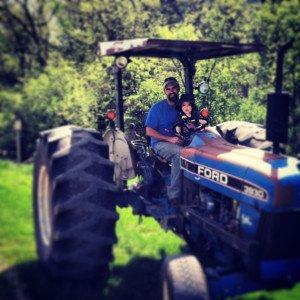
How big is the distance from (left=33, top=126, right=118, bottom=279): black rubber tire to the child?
0.91 m

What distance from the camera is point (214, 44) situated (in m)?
4.16

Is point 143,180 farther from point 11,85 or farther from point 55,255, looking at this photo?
point 11,85

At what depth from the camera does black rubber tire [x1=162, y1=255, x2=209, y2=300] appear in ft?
9.68

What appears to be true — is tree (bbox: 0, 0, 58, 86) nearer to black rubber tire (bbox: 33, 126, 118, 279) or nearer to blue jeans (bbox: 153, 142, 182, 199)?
blue jeans (bbox: 153, 142, 182, 199)

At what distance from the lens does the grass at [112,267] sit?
382 centimetres

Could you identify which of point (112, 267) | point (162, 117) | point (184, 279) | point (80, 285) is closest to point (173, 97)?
point (162, 117)

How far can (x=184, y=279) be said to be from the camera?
3029 millimetres

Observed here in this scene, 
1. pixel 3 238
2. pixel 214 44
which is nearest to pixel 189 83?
pixel 214 44

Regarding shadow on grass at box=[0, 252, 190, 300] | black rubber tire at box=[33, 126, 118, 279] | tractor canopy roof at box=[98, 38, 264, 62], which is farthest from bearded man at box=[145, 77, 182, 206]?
shadow on grass at box=[0, 252, 190, 300]

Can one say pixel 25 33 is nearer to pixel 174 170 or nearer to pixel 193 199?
pixel 174 170

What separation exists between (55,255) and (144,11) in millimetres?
11848

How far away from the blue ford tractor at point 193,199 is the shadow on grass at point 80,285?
7.4 inches

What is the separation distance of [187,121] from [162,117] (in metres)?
0.32

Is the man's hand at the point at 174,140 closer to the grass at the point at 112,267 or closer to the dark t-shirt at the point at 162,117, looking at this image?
the dark t-shirt at the point at 162,117
